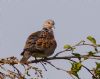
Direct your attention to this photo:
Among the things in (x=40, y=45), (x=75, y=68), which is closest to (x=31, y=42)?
(x=40, y=45)

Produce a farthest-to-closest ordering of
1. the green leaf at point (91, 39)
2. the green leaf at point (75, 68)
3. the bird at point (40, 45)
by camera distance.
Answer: the bird at point (40, 45)
the green leaf at point (91, 39)
the green leaf at point (75, 68)

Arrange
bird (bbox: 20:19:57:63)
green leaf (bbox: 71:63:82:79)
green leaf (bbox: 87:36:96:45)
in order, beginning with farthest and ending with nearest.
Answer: bird (bbox: 20:19:57:63), green leaf (bbox: 87:36:96:45), green leaf (bbox: 71:63:82:79)

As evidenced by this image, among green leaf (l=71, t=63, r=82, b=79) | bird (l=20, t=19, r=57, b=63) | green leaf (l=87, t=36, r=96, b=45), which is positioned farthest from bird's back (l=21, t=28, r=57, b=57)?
green leaf (l=71, t=63, r=82, b=79)

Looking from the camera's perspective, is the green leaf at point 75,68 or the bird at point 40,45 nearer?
the green leaf at point 75,68

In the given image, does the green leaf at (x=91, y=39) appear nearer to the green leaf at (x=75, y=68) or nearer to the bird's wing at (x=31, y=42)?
the green leaf at (x=75, y=68)

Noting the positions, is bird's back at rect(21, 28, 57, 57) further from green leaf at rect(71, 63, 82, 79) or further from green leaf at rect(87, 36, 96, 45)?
green leaf at rect(71, 63, 82, 79)

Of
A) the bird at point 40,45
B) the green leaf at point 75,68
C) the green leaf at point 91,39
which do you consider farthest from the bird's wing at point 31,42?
the green leaf at point 75,68

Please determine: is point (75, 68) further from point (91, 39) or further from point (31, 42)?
point (31, 42)

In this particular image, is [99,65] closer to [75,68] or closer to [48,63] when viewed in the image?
[75,68]

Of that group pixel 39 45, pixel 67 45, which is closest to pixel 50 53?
pixel 39 45

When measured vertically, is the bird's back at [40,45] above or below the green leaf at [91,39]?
below

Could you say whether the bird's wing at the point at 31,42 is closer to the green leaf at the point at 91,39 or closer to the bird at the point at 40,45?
the bird at the point at 40,45

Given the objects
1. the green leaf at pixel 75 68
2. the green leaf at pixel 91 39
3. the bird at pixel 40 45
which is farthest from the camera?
the bird at pixel 40 45

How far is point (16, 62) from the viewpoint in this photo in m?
2.68
